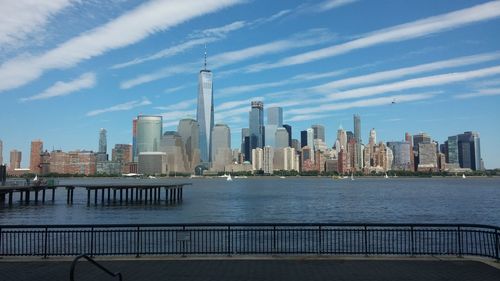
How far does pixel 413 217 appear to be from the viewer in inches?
2822
